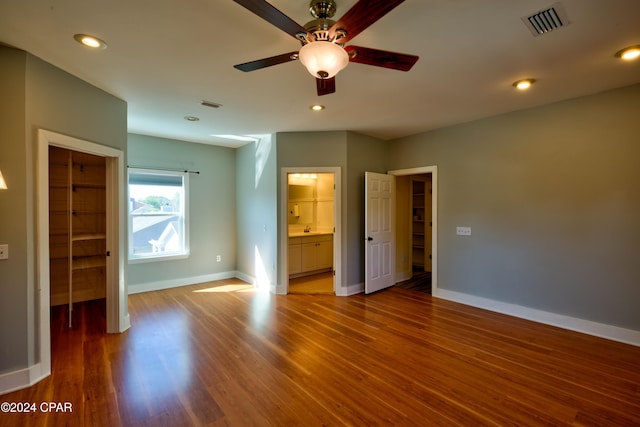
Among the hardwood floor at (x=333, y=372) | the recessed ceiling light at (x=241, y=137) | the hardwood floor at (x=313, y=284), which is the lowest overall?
the hardwood floor at (x=333, y=372)

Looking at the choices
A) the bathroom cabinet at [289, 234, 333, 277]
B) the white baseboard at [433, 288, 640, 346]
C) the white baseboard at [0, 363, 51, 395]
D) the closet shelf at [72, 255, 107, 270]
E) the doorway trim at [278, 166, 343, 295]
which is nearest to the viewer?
the white baseboard at [0, 363, 51, 395]

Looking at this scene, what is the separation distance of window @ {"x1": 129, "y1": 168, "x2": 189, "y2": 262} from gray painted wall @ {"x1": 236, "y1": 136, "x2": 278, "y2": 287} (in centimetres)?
100

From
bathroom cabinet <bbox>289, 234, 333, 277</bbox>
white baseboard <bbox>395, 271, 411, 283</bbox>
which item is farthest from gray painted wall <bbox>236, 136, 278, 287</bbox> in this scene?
white baseboard <bbox>395, 271, 411, 283</bbox>

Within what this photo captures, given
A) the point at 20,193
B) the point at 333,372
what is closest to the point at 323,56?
the point at 333,372

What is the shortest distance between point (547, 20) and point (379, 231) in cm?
339

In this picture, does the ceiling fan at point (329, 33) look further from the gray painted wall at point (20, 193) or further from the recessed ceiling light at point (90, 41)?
the gray painted wall at point (20, 193)

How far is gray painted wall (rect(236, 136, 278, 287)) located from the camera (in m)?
4.76

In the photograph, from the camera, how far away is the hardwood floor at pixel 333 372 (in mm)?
1970

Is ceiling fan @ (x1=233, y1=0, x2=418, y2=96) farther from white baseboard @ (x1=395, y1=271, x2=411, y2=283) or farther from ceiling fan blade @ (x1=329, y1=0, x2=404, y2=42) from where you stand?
white baseboard @ (x1=395, y1=271, x2=411, y2=283)

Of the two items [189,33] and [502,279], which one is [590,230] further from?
[189,33]

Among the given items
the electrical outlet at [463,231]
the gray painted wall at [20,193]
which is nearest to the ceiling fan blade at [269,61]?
the gray painted wall at [20,193]

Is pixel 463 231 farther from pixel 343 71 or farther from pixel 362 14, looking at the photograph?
pixel 362 14

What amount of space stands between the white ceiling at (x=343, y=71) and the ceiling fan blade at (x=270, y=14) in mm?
318

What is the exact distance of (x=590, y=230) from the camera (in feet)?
10.4
